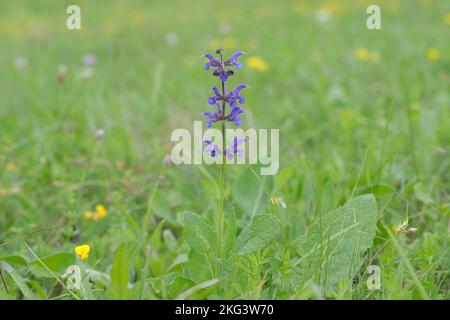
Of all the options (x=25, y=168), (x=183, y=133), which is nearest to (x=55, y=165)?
(x=25, y=168)

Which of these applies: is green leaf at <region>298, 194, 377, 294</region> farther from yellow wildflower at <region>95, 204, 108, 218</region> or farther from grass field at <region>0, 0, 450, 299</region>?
yellow wildflower at <region>95, 204, 108, 218</region>

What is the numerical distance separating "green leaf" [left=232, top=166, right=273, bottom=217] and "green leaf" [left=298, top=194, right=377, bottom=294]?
40 cm

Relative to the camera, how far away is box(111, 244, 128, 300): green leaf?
4.20ft

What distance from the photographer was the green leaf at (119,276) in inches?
50.4

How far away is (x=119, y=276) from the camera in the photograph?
4.28ft

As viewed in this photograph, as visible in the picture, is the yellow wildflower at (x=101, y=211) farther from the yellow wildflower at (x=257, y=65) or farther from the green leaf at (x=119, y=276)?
the yellow wildflower at (x=257, y=65)

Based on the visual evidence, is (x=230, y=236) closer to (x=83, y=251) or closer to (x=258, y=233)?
(x=258, y=233)

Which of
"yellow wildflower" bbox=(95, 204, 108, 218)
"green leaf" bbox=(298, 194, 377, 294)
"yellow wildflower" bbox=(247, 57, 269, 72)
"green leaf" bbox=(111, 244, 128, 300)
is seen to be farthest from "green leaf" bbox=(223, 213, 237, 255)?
"yellow wildflower" bbox=(247, 57, 269, 72)

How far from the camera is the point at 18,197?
2297 mm

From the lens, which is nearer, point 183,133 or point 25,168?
point 25,168

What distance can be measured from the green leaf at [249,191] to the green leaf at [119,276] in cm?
67

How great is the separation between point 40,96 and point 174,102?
803 mm
